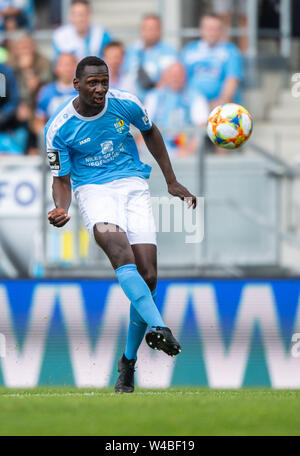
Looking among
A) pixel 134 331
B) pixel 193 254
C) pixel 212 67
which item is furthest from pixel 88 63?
pixel 212 67

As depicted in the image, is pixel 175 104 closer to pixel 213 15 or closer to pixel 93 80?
pixel 213 15

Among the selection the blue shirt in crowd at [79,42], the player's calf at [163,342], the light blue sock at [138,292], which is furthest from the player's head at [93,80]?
the blue shirt in crowd at [79,42]

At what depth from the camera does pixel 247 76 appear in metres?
13.2

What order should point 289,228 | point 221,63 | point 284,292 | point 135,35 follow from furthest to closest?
point 135,35
point 221,63
point 289,228
point 284,292

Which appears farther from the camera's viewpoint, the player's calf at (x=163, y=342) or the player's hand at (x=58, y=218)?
the player's hand at (x=58, y=218)

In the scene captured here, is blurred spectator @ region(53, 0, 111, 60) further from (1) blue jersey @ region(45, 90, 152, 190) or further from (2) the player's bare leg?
(2) the player's bare leg

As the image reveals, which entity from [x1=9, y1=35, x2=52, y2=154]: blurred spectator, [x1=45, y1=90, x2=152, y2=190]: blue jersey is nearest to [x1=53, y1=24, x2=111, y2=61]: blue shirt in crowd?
[x1=9, y1=35, x2=52, y2=154]: blurred spectator

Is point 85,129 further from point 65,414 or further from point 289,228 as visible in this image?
point 289,228

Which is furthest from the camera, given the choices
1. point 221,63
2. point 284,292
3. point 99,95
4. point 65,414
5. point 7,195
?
point 221,63

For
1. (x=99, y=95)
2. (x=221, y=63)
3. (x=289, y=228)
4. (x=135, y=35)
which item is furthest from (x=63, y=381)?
(x=135, y=35)

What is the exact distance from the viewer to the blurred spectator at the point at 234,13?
1405 centimetres

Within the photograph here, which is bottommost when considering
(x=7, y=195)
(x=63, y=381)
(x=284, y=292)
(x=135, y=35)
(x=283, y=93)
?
(x=63, y=381)

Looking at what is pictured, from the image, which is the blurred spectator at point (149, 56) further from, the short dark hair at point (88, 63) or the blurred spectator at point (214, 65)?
the short dark hair at point (88, 63)

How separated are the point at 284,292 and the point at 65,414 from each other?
4.43 meters
